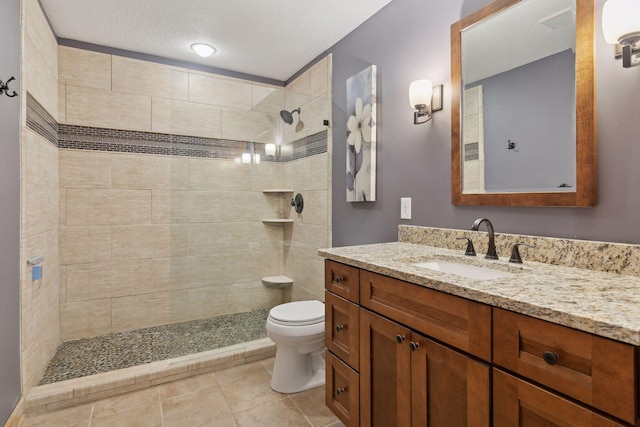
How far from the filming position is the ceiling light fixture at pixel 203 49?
2.72m

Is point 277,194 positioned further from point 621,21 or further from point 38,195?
point 621,21

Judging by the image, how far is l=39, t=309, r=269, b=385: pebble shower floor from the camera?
2.23 m

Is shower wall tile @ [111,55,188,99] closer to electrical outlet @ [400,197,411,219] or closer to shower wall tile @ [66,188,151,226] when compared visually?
shower wall tile @ [66,188,151,226]

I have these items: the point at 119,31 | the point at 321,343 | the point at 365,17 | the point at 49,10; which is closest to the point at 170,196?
the point at 119,31

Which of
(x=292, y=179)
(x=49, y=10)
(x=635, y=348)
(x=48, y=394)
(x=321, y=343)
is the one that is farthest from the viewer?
(x=292, y=179)

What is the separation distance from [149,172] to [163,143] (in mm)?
281

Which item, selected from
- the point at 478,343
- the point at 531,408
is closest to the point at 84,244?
the point at 478,343

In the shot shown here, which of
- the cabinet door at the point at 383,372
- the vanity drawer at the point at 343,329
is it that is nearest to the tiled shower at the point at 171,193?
the vanity drawer at the point at 343,329

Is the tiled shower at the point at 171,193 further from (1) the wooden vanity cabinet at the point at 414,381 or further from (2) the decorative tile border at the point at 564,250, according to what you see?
(1) the wooden vanity cabinet at the point at 414,381

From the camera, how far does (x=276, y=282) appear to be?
3139 mm

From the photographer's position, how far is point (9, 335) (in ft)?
5.45

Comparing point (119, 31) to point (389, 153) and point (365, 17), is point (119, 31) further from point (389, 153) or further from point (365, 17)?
point (389, 153)

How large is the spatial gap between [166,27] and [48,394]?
8.14 feet

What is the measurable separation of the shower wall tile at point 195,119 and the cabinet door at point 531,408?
283 centimetres
